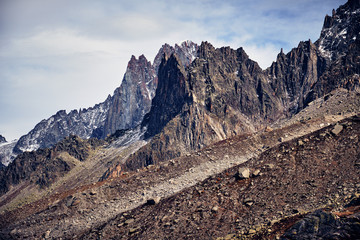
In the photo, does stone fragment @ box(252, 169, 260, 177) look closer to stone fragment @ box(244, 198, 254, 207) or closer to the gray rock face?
stone fragment @ box(244, 198, 254, 207)

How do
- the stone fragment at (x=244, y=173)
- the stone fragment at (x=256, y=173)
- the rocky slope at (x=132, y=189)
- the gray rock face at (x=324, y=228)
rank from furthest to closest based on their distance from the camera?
the rocky slope at (x=132, y=189)
the stone fragment at (x=244, y=173)
the stone fragment at (x=256, y=173)
the gray rock face at (x=324, y=228)

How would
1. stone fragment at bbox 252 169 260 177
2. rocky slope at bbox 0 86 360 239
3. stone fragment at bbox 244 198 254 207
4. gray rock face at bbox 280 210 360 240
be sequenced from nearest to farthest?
1. gray rock face at bbox 280 210 360 240
2. stone fragment at bbox 244 198 254 207
3. stone fragment at bbox 252 169 260 177
4. rocky slope at bbox 0 86 360 239

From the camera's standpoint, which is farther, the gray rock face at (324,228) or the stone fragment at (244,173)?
the stone fragment at (244,173)

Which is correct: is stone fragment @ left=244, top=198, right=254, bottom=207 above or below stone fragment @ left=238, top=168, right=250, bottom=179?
below

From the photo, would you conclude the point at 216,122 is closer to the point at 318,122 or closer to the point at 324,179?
the point at 318,122

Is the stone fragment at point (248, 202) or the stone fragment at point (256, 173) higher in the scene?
the stone fragment at point (256, 173)

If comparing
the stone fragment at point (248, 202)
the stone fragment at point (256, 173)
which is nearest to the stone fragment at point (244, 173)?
the stone fragment at point (256, 173)

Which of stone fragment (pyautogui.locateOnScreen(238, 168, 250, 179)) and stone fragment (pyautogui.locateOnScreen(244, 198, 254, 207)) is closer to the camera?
stone fragment (pyautogui.locateOnScreen(244, 198, 254, 207))

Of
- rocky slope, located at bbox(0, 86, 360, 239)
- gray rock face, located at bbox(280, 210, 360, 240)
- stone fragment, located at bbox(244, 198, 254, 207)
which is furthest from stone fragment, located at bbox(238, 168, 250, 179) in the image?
gray rock face, located at bbox(280, 210, 360, 240)

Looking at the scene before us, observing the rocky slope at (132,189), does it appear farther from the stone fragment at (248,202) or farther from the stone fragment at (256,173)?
the stone fragment at (248,202)

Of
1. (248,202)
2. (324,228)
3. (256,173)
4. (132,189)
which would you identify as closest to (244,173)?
(256,173)

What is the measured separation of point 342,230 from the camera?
19609 mm

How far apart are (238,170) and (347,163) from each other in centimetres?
1251

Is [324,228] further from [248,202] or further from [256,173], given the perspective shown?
[256,173]
